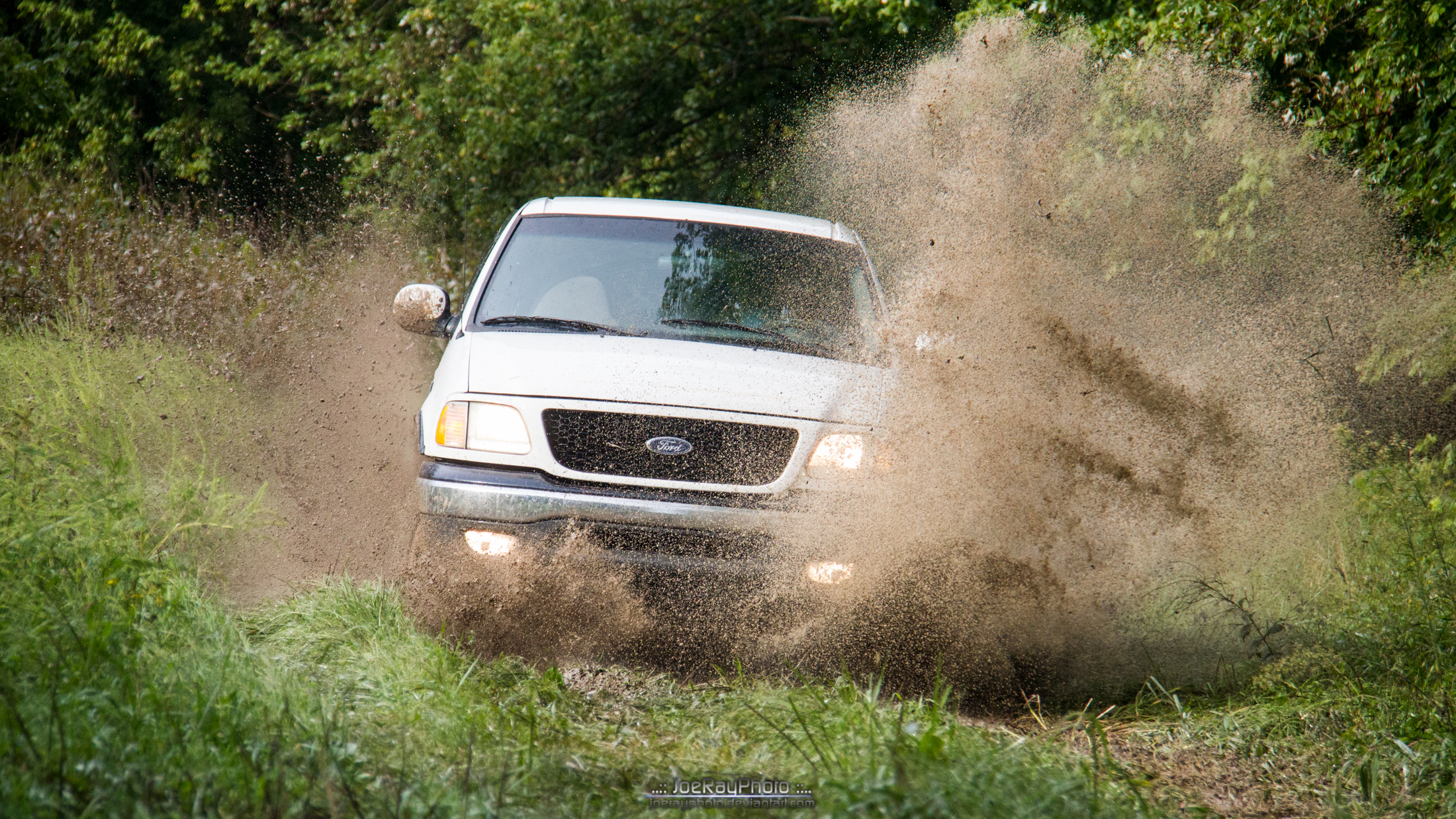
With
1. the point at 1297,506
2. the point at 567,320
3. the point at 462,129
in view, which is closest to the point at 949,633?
the point at 567,320

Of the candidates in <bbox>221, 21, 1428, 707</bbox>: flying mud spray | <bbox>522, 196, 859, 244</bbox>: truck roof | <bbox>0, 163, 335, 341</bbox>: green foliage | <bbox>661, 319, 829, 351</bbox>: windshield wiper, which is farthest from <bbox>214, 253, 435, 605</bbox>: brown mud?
<bbox>522, 196, 859, 244</bbox>: truck roof

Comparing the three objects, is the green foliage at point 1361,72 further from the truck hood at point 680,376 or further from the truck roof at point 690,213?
the truck hood at point 680,376

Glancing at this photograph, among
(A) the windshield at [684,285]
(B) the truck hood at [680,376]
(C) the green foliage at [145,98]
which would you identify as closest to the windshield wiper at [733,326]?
(A) the windshield at [684,285]

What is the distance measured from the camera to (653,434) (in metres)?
3.57

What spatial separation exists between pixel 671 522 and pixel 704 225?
6.22ft

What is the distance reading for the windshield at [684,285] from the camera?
4.29 meters

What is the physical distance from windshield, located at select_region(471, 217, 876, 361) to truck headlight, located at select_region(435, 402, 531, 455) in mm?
571

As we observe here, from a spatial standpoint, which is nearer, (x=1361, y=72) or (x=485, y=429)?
(x=485, y=429)

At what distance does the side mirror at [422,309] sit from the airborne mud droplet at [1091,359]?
2.06 metres

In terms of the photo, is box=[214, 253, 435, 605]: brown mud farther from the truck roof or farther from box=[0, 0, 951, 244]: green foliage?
box=[0, 0, 951, 244]: green foliage

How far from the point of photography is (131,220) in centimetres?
853

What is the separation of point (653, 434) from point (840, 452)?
2.12 ft

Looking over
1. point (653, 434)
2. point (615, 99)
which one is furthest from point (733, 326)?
point (615, 99)

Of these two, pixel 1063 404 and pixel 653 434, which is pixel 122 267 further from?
pixel 1063 404
